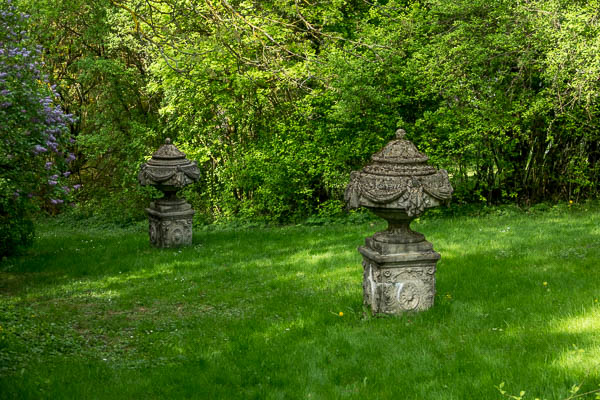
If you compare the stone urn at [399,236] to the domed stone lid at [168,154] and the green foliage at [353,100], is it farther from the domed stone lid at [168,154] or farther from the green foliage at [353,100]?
the domed stone lid at [168,154]

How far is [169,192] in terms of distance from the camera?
36.0 feet

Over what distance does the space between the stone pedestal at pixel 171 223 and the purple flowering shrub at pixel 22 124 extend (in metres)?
1.90

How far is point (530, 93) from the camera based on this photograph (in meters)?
12.0

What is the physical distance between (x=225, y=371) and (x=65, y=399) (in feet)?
4.37

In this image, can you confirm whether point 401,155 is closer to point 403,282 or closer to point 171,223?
point 403,282

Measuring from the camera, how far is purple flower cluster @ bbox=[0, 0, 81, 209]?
8.12 m

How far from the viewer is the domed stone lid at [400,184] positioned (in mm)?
6078

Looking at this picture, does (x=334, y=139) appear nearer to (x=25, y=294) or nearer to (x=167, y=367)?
(x=25, y=294)

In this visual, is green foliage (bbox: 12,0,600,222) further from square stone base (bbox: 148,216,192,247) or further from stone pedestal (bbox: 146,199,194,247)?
square stone base (bbox: 148,216,192,247)

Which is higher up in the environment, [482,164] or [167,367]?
[482,164]

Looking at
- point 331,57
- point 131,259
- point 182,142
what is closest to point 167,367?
point 131,259

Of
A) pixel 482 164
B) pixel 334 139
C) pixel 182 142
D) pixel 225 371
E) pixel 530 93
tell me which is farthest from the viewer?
pixel 182 142

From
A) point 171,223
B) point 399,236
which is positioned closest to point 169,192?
point 171,223

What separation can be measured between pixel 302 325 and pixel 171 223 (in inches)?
208
